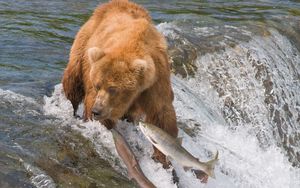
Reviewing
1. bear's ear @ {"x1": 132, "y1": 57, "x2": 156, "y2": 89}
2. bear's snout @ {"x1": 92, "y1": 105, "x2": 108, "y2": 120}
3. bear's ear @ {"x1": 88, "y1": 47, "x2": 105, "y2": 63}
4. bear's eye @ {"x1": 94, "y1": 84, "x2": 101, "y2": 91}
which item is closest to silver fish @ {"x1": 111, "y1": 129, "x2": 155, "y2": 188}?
bear's snout @ {"x1": 92, "y1": 105, "x2": 108, "y2": 120}

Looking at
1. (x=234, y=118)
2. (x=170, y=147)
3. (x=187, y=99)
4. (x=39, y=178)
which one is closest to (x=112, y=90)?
(x=170, y=147)

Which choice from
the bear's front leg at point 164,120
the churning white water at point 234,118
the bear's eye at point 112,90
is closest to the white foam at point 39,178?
the churning white water at point 234,118

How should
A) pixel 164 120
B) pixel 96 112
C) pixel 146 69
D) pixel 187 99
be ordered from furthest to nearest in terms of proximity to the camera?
pixel 187 99
pixel 164 120
pixel 146 69
pixel 96 112

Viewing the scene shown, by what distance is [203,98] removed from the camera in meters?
8.99

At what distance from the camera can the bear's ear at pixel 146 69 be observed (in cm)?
546

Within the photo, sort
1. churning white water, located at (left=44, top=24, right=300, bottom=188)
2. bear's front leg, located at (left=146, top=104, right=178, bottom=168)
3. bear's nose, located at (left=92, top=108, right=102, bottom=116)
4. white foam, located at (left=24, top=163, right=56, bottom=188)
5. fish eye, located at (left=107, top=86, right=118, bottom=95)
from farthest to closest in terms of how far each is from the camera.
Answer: churning white water, located at (left=44, top=24, right=300, bottom=188)
bear's front leg, located at (left=146, top=104, right=178, bottom=168)
fish eye, located at (left=107, top=86, right=118, bottom=95)
bear's nose, located at (left=92, top=108, right=102, bottom=116)
white foam, located at (left=24, top=163, right=56, bottom=188)

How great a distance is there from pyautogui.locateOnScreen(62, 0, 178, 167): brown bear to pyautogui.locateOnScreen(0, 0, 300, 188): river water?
380mm

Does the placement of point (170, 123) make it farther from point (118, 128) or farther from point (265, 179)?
point (265, 179)

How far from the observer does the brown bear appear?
553 centimetres

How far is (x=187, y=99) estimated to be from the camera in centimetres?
825

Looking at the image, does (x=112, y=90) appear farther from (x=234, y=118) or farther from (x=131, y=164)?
(x=234, y=118)

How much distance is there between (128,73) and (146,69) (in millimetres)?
147

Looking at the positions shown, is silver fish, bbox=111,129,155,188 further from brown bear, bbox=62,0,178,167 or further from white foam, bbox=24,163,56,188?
white foam, bbox=24,163,56,188

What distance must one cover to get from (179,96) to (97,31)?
1.82 meters
